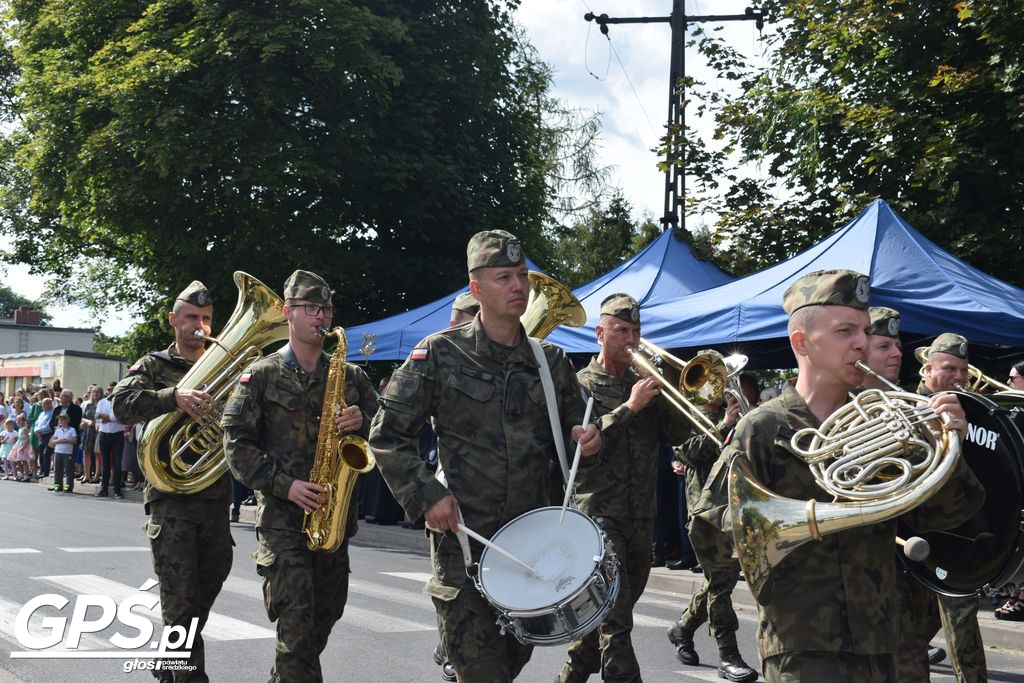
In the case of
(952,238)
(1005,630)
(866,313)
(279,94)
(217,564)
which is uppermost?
(279,94)

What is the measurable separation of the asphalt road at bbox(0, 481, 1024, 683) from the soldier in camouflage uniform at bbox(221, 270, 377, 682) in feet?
4.94

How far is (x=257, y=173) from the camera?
22.2m

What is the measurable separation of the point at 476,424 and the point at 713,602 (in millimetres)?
3440

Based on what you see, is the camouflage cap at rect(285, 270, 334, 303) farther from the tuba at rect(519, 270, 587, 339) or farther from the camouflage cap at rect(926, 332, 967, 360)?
the camouflage cap at rect(926, 332, 967, 360)

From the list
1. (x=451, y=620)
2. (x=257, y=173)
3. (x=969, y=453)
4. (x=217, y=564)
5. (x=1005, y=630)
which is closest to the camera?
(x=451, y=620)

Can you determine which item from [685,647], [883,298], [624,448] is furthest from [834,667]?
[883,298]

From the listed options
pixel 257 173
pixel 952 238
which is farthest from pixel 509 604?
pixel 257 173

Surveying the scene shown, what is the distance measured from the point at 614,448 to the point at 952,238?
9.85m

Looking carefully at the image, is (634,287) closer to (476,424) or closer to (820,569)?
(476,424)

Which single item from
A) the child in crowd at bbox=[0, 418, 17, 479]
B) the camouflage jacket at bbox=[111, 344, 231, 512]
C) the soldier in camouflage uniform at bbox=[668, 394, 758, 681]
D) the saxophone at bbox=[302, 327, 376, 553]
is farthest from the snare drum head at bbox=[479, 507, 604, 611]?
the child in crowd at bbox=[0, 418, 17, 479]

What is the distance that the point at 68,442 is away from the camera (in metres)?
23.1

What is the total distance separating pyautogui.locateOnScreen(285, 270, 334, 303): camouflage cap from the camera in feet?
19.0

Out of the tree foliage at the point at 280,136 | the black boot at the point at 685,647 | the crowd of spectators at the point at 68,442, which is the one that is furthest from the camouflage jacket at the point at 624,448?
the tree foliage at the point at 280,136

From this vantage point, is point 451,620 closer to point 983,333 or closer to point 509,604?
point 509,604
